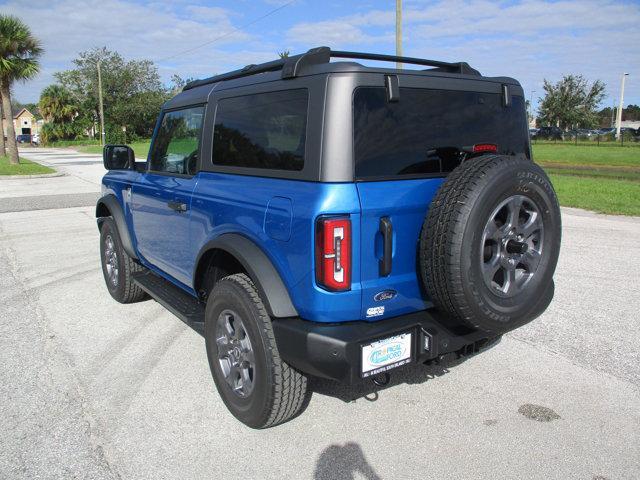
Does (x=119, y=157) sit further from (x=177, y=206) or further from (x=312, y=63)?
(x=312, y=63)

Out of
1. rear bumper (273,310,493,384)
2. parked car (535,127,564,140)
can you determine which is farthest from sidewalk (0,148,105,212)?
parked car (535,127,564,140)

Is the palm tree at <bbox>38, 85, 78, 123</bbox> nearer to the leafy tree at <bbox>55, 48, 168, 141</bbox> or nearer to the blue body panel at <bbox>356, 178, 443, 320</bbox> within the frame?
the leafy tree at <bbox>55, 48, 168, 141</bbox>

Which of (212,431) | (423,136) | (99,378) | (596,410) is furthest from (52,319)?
(596,410)

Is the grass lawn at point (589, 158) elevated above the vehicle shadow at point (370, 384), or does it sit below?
above

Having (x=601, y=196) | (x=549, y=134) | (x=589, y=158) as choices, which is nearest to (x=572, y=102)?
(x=549, y=134)

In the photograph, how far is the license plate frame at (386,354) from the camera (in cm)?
254

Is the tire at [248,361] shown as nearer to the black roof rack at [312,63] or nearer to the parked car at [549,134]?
the black roof rack at [312,63]

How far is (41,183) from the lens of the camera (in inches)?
698

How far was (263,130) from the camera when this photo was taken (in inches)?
119

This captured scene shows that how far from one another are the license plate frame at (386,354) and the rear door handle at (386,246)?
331 mm

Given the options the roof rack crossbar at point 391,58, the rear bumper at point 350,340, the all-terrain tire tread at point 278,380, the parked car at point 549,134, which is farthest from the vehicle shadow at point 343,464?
the parked car at point 549,134

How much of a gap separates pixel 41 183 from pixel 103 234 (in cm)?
1431

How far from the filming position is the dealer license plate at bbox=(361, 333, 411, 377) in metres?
2.54

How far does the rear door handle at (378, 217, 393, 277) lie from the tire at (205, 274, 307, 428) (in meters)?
0.65
